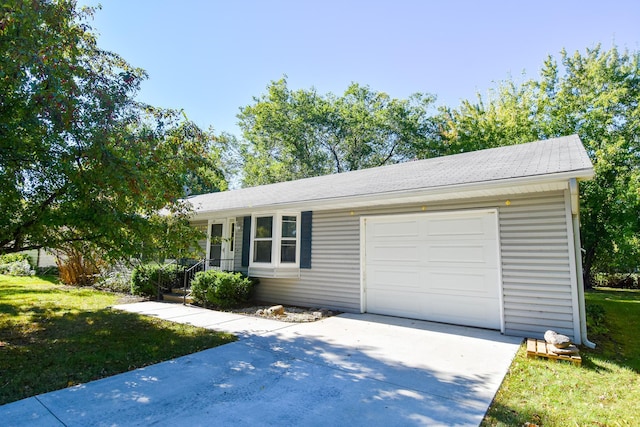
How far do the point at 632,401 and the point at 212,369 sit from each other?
15.2 feet

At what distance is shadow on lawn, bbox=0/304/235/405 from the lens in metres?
3.88

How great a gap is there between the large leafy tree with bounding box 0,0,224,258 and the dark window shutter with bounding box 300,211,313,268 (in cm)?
328

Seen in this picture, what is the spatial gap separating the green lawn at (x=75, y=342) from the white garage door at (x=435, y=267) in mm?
3583

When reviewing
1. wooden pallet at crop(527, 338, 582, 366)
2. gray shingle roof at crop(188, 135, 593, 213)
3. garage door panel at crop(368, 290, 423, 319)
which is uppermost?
gray shingle roof at crop(188, 135, 593, 213)

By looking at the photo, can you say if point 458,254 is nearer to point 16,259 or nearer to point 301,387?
point 301,387

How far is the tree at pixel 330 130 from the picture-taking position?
25.1 meters

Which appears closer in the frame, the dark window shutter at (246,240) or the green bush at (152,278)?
the dark window shutter at (246,240)

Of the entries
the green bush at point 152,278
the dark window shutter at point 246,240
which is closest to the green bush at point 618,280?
the dark window shutter at point 246,240

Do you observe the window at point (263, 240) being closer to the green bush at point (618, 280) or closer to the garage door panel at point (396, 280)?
the garage door panel at point (396, 280)

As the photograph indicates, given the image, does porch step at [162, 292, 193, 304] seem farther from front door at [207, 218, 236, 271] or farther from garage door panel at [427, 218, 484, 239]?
garage door panel at [427, 218, 484, 239]

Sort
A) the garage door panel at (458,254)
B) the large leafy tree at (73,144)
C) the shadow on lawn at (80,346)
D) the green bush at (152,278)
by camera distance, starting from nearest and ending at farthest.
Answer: the shadow on lawn at (80,346)
the large leafy tree at (73,144)
the garage door panel at (458,254)
the green bush at (152,278)

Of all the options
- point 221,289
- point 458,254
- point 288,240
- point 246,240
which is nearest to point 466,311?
point 458,254

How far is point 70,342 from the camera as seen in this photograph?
211 inches

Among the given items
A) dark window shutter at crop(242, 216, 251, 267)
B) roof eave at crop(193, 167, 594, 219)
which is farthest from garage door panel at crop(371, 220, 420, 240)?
dark window shutter at crop(242, 216, 251, 267)
